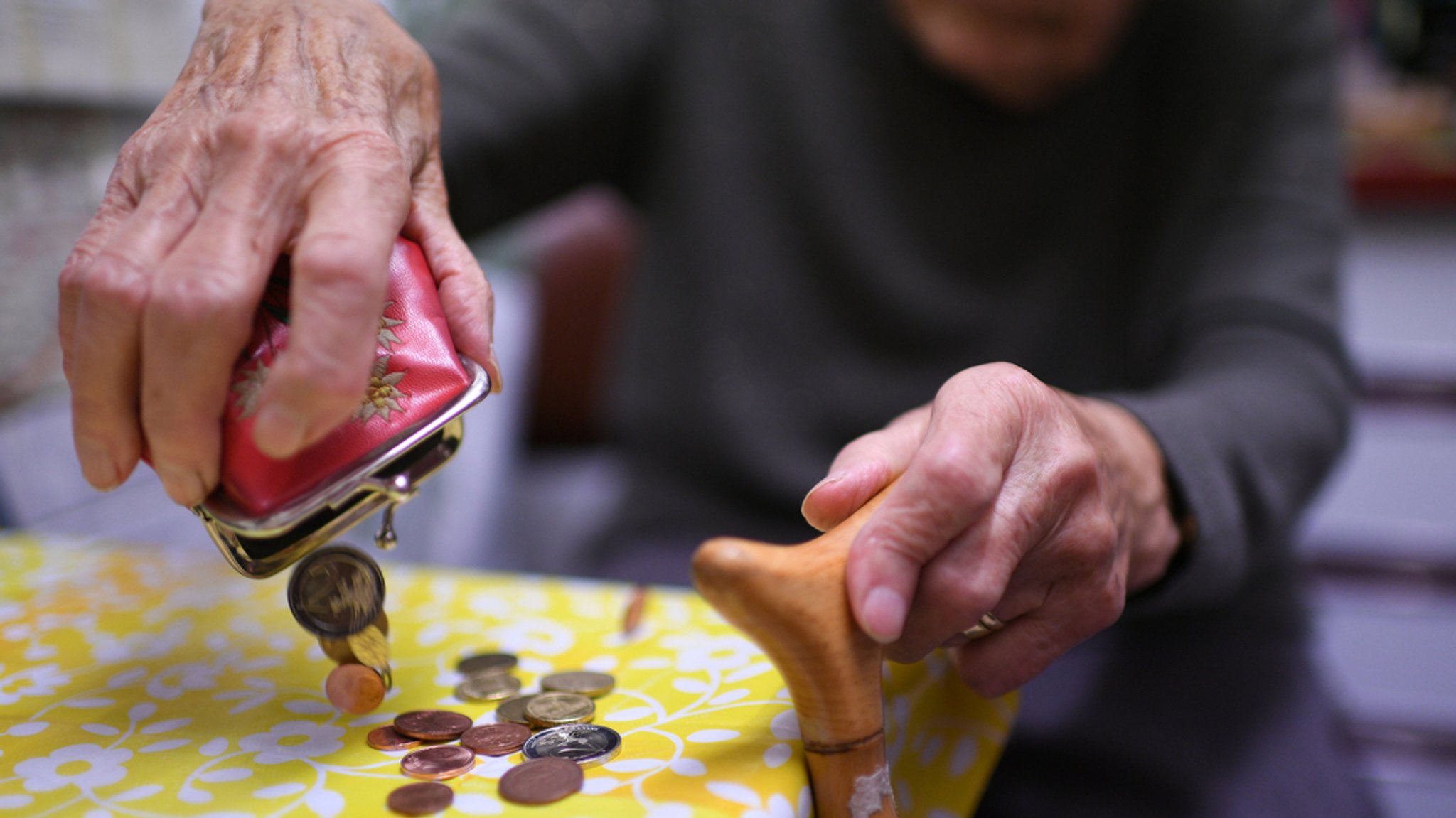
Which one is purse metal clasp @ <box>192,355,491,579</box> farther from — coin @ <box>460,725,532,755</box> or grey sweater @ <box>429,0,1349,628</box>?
grey sweater @ <box>429,0,1349,628</box>

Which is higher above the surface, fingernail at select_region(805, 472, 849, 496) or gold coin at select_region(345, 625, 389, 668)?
fingernail at select_region(805, 472, 849, 496)

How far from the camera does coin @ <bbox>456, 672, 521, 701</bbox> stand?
1.33 feet

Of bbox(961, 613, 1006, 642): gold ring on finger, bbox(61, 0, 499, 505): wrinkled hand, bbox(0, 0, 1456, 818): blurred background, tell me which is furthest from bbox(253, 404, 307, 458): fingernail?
bbox(0, 0, 1456, 818): blurred background

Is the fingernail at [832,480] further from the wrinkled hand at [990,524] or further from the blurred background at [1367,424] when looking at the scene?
the blurred background at [1367,424]

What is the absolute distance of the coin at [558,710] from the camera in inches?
14.7

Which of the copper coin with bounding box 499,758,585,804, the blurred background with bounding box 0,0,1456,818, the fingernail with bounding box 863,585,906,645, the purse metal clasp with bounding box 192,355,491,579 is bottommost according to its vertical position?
the blurred background with bounding box 0,0,1456,818

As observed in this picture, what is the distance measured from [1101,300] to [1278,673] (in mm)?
353

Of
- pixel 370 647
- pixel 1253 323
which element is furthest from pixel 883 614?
pixel 1253 323

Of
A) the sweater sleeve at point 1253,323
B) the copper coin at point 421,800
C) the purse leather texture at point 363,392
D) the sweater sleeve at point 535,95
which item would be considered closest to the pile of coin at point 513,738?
the copper coin at point 421,800

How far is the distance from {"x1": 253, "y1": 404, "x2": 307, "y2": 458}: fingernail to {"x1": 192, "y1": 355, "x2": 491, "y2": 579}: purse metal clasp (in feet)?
0.09

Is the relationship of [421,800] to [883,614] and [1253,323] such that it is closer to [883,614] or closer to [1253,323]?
[883,614]

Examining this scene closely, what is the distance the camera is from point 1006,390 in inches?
14.7

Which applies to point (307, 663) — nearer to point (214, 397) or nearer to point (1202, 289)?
point (214, 397)

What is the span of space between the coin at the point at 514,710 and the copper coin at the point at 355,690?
0.05 m
